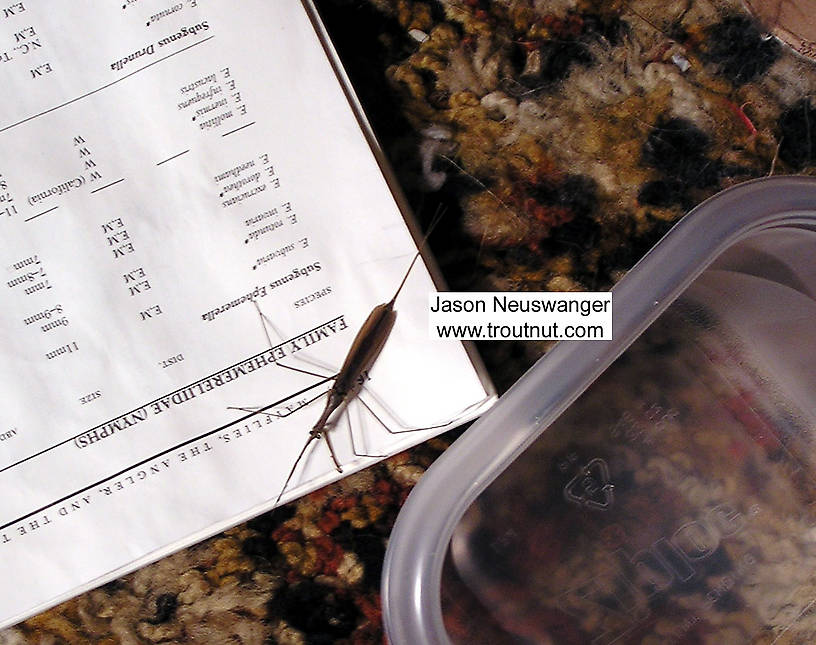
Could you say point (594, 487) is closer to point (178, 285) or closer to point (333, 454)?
point (333, 454)

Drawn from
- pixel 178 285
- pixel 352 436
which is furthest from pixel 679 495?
pixel 178 285

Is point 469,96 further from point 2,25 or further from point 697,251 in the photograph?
point 2,25

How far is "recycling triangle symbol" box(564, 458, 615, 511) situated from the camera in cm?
48

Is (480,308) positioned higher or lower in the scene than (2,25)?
lower

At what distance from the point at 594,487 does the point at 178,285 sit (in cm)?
30

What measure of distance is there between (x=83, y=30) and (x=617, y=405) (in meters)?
0.42

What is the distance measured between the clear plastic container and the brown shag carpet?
0.18 feet

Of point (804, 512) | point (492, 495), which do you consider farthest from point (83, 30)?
point (804, 512)

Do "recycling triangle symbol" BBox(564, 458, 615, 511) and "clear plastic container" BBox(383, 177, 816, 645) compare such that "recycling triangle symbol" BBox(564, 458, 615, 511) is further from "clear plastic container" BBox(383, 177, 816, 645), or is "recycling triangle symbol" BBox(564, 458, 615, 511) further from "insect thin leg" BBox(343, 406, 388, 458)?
"insect thin leg" BBox(343, 406, 388, 458)

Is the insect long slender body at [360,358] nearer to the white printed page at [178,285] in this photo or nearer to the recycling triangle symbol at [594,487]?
the white printed page at [178,285]

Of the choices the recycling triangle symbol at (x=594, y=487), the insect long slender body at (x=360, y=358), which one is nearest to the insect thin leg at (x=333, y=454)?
the insect long slender body at (x=360, y=358)

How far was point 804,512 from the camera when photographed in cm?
48

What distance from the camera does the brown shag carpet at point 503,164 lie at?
1.58ft

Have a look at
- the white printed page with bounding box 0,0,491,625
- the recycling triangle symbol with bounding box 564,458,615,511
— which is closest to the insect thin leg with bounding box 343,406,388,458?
the white printed page with bounding box 0,0,491,625
